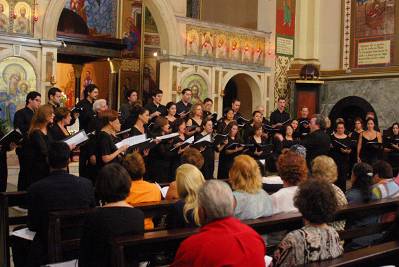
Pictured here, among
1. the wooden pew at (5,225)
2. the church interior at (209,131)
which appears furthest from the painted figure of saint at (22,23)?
the wooden pew at (5,225)

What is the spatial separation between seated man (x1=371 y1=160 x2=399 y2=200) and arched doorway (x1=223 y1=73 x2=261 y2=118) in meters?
12.1

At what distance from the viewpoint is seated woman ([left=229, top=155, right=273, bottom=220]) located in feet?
14.5

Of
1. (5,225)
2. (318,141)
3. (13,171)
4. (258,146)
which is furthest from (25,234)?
(13,171)

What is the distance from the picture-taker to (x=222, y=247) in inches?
104

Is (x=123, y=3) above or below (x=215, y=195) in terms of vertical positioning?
above

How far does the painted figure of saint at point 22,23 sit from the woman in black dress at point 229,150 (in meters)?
6.01

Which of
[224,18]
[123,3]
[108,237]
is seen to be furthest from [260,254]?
[123,3]

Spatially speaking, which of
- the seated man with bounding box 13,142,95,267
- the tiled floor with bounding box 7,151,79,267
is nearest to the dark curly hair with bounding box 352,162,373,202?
the seated man with bounding box 13,142,95,267

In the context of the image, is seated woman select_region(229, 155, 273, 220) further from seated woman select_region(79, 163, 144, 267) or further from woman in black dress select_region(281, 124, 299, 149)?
woman in black dress select_region(281, 124, 299, 149)

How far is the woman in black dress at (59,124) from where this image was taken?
276 inches

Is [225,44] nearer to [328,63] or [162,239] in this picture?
[328,63]

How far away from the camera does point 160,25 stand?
15.5 m

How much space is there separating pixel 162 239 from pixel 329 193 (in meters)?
1.05

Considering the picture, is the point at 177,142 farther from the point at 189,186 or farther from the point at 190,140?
the point at 189,186
